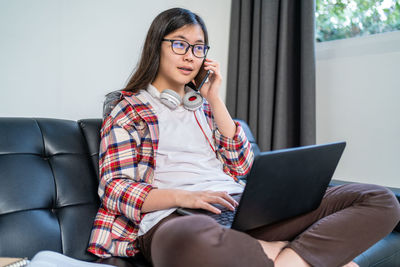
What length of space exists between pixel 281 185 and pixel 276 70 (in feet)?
4.77

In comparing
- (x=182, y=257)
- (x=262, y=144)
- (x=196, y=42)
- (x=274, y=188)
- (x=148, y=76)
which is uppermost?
(x=196, y=42)


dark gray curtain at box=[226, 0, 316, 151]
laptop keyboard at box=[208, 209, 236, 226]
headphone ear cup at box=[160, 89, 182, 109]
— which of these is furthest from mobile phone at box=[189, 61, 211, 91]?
dark gray curtain at box=[226, 0, 316, 151]

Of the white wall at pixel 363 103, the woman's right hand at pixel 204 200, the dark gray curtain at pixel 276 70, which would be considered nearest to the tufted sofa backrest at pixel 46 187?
the woman's right hand at pixel 204 200

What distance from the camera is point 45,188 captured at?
1.09 meters

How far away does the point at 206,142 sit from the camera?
51.3 inches

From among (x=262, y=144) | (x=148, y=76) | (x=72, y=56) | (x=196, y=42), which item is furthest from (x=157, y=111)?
(x=262, y=144)

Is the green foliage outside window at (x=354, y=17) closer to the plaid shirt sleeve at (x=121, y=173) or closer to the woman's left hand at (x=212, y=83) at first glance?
the woman's left hand at (x=212, y=83)

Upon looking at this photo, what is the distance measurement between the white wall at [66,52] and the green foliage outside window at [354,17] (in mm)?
1071

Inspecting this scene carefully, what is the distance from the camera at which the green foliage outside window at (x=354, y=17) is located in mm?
1919

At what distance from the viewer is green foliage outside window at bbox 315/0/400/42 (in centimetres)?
192

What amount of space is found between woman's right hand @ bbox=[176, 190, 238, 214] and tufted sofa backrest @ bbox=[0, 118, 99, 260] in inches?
14.9

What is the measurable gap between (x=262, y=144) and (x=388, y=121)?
28.3 inches

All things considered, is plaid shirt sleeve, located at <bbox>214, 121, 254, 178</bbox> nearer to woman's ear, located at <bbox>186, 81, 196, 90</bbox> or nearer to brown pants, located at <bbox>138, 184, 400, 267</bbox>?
woman's ear, located at <bbox>186, 81, 196, 90</bbox>

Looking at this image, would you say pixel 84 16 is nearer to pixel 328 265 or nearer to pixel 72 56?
pixel 72 56
